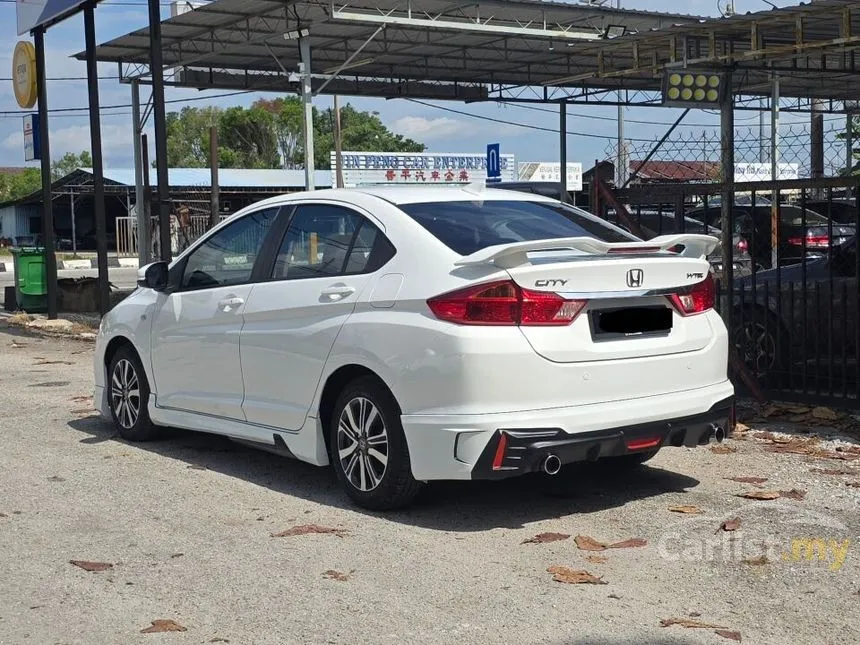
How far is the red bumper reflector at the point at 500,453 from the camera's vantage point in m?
5.70

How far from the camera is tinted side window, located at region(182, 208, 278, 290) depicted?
738 cm

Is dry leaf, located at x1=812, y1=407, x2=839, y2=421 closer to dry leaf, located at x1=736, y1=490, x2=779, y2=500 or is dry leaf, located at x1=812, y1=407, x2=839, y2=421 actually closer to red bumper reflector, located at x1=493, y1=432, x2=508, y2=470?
dry leaf, located at x1=736, y1=490, x2=779, y2=500

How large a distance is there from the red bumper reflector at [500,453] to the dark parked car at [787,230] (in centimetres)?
408

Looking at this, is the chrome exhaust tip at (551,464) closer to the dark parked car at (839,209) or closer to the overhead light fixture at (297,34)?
the dark parked car at (839,209)

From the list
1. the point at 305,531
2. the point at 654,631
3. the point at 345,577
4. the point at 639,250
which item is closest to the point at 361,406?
the point at 305,531

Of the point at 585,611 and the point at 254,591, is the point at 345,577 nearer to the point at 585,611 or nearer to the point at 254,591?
the point at 254,591

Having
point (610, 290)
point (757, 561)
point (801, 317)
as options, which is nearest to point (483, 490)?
point (610, 290)

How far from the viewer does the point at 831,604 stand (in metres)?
4.82

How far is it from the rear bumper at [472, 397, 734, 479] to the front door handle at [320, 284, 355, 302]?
50.0 inches

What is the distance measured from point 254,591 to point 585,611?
142 centimetres

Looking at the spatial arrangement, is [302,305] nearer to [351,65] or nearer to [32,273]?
[32,273]

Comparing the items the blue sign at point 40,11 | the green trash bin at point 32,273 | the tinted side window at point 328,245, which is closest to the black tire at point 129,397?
the tinted side window at point 328,245

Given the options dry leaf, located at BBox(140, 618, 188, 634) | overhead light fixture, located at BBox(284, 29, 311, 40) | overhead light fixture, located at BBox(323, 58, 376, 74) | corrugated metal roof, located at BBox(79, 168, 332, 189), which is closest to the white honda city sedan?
dry leaf, located at BBox(140, 618, 188, 634)

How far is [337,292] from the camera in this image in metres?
6.50
